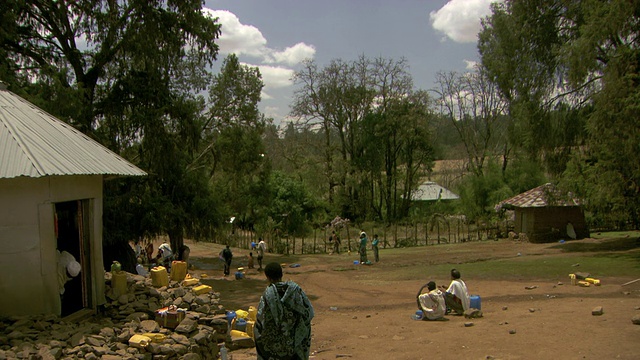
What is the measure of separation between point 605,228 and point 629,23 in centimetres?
1711

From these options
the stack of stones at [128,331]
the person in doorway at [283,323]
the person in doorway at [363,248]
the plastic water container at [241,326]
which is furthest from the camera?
the person in doorway at [363,248]

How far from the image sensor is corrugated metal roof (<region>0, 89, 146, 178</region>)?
22.9ft

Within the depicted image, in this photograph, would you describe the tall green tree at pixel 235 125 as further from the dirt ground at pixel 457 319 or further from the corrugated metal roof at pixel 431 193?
the corrugated metal roof at pixel 431 193

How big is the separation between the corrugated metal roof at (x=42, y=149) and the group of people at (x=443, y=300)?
264 inches

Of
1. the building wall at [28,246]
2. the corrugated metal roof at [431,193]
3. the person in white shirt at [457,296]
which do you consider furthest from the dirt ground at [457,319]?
the corrugated metal roof at [431,193]

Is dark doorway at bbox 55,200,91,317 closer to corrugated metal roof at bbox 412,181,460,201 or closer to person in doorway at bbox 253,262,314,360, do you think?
person in doorway at bbox 253,262,314,360

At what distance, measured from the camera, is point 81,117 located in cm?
1634

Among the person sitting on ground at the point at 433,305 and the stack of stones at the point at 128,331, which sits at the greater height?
the stack of stones at the point at 128,331

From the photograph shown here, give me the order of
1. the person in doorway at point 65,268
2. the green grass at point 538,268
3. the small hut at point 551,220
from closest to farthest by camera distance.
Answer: the person in doorway at point 65,268, the green grass at point 538,268, the small hut at point 551,220

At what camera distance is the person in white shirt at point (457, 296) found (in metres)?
11.2

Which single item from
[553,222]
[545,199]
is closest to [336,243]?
[545,199]

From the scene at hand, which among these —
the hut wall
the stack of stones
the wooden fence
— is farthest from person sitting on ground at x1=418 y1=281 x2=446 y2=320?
the hut wall

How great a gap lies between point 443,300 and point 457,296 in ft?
1.47

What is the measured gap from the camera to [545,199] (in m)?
25.9
